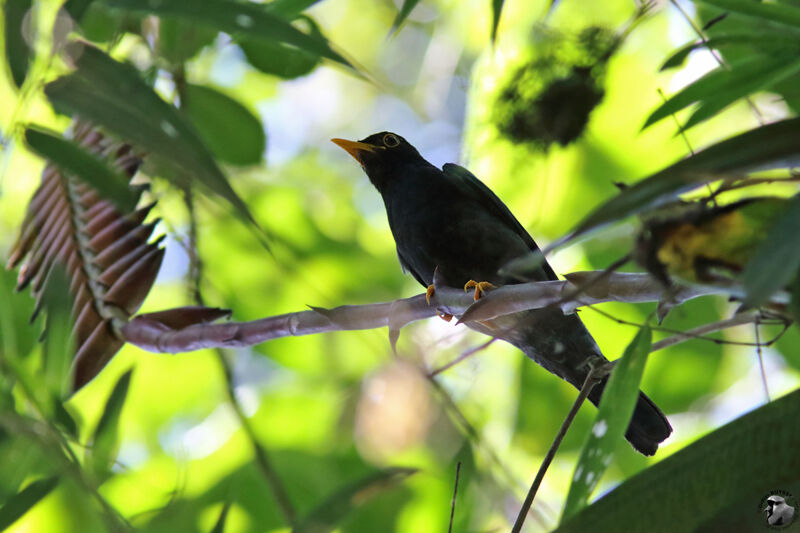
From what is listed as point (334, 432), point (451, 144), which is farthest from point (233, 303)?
point (451, 144)

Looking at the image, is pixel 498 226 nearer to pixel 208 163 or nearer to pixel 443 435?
pixel 443 435

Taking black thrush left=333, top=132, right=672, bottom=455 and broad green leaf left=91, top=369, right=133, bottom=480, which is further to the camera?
black thrush left=333, top=132, right=672, bottom=455

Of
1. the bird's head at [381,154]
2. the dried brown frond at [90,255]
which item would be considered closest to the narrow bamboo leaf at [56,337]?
the dried brown frond at [90,255]

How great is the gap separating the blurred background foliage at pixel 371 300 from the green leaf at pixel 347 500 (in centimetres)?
49

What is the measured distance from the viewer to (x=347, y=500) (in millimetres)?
1310

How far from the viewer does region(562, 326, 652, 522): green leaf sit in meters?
1.14

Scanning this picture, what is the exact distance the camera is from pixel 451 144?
4.61m

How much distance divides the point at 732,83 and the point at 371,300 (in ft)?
6.40

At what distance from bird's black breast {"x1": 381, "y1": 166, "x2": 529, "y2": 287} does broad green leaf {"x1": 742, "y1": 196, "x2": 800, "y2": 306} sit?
1609 millimetres

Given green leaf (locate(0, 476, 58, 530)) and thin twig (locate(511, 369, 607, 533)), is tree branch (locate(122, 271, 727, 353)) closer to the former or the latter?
thin twig (locate(511, 369, 607, 533))

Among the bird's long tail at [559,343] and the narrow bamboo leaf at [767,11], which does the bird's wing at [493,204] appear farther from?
the narrow bamboo leaf at [767,11]

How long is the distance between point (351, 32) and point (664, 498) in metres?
5.32

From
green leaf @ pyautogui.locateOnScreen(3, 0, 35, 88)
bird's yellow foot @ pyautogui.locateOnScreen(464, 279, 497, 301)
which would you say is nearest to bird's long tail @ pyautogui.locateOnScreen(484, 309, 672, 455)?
bird's yellow foot @ pyautogui.locateOnScreen(464, 279, 497, 301)

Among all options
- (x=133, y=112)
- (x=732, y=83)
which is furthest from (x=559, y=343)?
(x=133, y=112)
